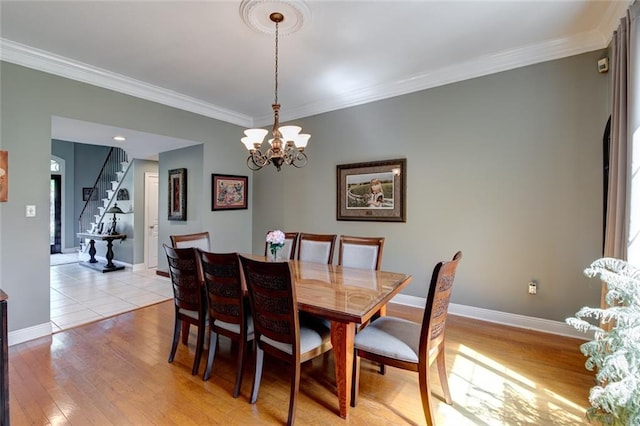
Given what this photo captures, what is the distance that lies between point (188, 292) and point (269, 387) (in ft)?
3.15

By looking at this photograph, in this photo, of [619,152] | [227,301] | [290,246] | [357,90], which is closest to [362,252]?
[290,246]

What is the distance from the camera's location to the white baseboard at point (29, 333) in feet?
9.48

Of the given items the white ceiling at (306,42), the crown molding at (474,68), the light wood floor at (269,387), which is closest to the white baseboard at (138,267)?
the light wood floor at (269,387)

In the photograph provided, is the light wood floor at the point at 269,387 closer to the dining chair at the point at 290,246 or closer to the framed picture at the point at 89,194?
the dining chair at the point at 290,246

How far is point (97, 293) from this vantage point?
4539 mm

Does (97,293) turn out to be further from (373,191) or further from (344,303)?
(344,303)

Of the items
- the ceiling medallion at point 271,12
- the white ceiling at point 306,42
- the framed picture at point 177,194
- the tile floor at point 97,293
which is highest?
the white ceiling at point 306,42

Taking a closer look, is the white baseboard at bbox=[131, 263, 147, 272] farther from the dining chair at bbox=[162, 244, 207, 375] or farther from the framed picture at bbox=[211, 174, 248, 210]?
the dining chair at bbox=[162, 244, 207, 375]

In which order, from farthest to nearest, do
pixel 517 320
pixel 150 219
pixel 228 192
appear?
1. pixel 150 219
2. pixel 228 192
3. pixel 517 320

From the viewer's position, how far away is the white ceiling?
2436 mm

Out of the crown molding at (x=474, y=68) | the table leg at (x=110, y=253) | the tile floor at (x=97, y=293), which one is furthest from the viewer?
the table leg at (x=110, y=253)

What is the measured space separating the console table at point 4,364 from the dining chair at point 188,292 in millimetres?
1008

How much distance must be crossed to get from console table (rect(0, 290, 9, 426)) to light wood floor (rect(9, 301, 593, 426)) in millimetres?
485

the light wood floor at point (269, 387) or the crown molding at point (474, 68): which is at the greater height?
the crown molding at point (474, 68)
